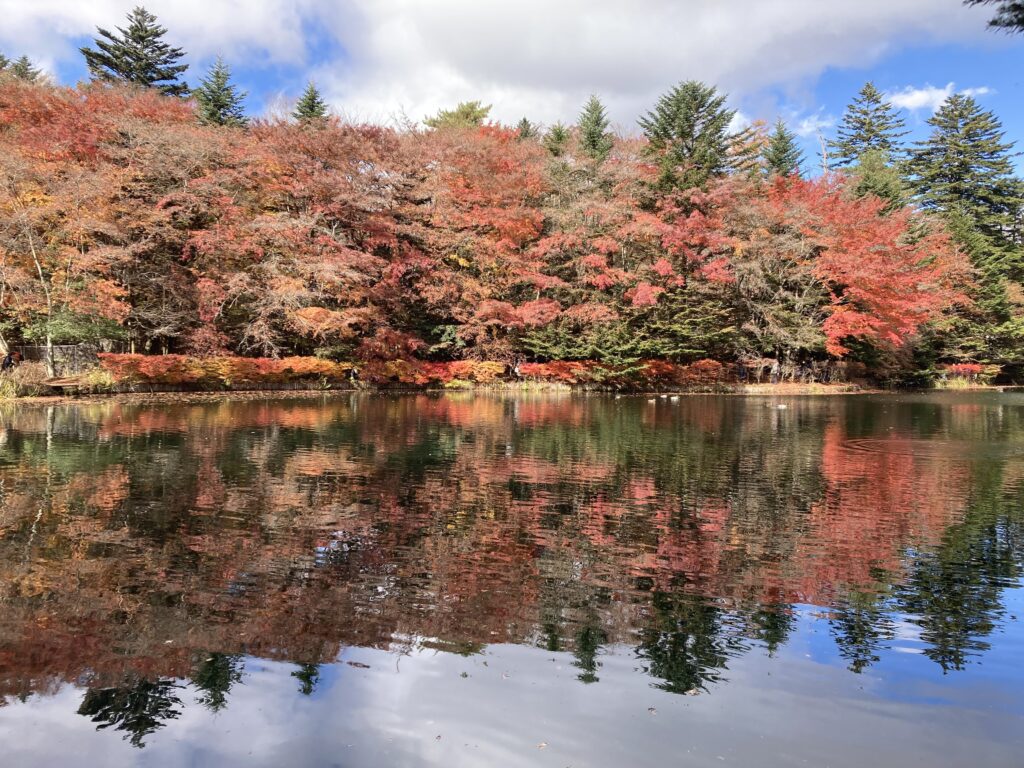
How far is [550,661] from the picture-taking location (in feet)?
12.8

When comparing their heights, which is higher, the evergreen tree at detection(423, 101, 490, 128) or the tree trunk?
the evergreen tree at detection(423, 101, 490, 128)

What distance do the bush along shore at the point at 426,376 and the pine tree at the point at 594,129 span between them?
→ 50.3 feet

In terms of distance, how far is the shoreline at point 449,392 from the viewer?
764 inches

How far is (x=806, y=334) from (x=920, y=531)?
2641 cm

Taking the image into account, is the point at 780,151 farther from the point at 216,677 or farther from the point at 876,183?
the point at 216,677

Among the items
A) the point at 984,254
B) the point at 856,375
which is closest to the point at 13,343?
the point at 856,375

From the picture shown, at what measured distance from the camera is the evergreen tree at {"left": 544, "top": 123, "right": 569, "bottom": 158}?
3545 cm

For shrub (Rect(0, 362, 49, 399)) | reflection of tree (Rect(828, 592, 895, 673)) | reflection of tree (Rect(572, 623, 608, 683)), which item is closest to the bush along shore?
shrub (Rect(0, 362, 49, 399))

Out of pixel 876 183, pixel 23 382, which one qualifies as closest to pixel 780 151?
pixel 876 183

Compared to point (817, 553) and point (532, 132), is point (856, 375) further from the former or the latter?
point (817, 553)

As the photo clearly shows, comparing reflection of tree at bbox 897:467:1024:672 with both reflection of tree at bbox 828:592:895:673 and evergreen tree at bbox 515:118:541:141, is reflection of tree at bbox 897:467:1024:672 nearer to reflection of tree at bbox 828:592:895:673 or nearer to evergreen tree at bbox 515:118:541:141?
reflection of tree at bbox 828:592:895:673

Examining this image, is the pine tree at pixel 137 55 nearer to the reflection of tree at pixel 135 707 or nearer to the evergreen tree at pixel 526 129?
the evergreen tree at pixel 526 129

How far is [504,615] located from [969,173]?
57.9 meters

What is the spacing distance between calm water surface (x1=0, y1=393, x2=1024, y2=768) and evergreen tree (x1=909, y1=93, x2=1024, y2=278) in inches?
1891
